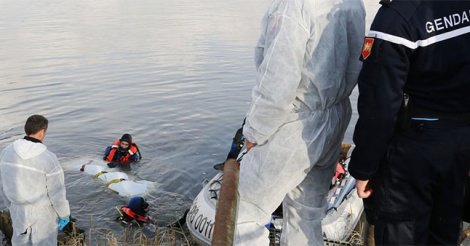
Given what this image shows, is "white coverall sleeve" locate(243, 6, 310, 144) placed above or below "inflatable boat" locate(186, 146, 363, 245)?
above

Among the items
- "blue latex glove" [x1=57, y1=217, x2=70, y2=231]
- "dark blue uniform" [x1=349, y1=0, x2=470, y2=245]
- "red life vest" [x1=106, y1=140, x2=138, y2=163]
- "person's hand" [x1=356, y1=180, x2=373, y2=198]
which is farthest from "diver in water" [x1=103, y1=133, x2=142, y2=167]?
"dark blue uniform" [x1=349, y1=0, x2=470, y2=245]

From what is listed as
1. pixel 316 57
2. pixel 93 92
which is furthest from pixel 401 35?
pixel 93 92

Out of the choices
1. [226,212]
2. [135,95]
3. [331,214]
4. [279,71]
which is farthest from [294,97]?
[135,95]

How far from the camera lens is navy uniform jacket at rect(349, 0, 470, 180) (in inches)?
82.4

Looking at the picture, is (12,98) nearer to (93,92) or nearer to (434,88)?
(93,92)

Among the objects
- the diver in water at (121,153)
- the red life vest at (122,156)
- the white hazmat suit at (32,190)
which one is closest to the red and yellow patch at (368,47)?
the white hazmat suit at (32,190)

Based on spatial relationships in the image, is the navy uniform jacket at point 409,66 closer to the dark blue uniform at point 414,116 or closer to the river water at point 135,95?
the dark blue uniform at point 414,116

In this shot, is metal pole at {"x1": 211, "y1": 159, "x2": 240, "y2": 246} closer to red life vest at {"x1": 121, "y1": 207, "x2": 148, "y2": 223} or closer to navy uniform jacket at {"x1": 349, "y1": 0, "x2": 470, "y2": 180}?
navy uniform jacket at {"x1": 349, "y1": 0, "x2": 470, "y2": 180}

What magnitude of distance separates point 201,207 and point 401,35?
4.95 metres

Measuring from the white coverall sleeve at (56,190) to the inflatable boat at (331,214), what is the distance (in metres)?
1.89

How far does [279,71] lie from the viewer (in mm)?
2393

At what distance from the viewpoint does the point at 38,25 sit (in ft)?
118

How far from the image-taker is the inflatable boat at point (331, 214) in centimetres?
614

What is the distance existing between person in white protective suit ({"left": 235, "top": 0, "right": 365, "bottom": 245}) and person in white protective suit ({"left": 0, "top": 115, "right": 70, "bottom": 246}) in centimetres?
280
